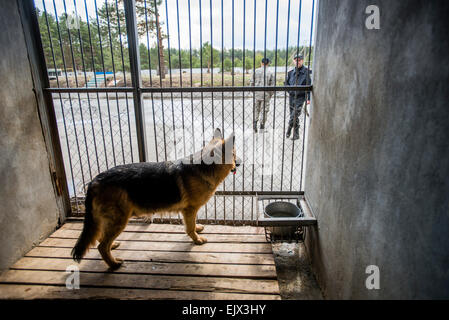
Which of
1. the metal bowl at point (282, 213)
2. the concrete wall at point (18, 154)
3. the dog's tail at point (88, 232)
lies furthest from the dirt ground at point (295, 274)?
the concrete wall at point (18, 154)

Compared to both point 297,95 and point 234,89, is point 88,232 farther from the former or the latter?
point 297,95

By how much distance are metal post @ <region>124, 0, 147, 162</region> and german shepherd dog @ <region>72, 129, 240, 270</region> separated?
32.8 inches

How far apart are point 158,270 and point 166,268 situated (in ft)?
0.32

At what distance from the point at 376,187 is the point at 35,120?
14.0ft

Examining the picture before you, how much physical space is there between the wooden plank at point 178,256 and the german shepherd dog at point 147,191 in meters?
0.25

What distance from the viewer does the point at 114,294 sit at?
2.67 meters

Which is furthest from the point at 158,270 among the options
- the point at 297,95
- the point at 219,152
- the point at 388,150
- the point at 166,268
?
the point at 297,95

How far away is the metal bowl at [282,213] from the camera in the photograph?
3570 millimetres

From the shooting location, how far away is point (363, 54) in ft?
6.62

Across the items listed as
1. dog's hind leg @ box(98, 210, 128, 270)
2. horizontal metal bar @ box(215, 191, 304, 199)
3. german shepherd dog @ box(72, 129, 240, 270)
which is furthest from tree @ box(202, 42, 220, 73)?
dog's hind leg @ box(98, 210, 128, 270)

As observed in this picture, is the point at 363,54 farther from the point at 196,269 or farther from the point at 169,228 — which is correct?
the point at 169,228

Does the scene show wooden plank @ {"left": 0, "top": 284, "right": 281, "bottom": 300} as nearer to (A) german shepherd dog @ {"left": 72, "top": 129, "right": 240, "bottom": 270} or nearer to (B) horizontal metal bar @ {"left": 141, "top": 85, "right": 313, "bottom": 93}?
(A) german shepherd dog @ {"left": 72, "top": 129, "right": 240, "bottom": 270}

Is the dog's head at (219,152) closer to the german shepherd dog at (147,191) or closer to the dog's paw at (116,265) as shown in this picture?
the german shepherd dog at (147,191)
